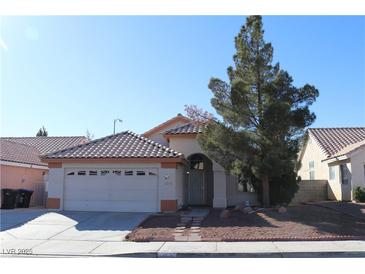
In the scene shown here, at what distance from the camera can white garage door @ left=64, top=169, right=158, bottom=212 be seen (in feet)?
57.2

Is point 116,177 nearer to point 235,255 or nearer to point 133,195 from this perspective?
point 133,195

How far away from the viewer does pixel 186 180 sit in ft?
71.1

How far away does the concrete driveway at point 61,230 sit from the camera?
35.2ft

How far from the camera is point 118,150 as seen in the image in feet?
60.1

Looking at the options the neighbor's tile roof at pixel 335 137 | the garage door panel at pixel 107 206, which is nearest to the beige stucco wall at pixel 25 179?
the garage door panel at pixel 107 206

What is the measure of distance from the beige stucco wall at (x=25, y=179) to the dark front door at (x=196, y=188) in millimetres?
8546

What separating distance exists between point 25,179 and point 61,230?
9.30 meters

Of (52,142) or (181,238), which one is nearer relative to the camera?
(181,238)

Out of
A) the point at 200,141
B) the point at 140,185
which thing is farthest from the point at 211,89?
the point at 140,185

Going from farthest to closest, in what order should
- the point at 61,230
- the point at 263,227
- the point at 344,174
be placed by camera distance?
the point at 344,174 → the point at 61,230 → the point at 263,227

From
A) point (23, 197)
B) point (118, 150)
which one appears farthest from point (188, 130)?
point (23, 197)

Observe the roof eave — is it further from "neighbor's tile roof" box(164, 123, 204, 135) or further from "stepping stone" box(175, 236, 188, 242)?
"stepping stone" box(175, 236, 188, 242)

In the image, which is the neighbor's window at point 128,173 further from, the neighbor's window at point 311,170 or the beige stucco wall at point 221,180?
the neighbor's window at point 311,170

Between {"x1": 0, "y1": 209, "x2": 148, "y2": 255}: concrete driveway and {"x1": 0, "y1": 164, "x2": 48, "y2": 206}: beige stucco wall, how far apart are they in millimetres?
2671
